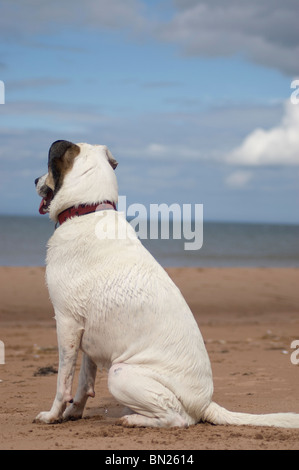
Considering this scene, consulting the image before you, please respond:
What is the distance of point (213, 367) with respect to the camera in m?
8.57

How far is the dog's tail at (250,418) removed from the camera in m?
4.91

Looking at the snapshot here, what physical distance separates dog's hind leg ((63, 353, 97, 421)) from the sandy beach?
157mm

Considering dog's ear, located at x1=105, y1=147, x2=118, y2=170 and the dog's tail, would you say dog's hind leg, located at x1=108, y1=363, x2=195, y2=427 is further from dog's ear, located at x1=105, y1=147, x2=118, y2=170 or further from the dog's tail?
dog's ear, located at x1=105, y1=147, x2=118, y2=170

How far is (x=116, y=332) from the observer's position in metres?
4.89

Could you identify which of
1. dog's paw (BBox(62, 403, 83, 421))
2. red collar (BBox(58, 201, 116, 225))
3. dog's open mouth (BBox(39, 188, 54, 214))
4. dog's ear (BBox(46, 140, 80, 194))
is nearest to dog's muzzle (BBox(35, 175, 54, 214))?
dog's open mouth (BBox(39, 188, 54, 214))

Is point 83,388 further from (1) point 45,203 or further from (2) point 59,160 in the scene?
(2) point 59,160

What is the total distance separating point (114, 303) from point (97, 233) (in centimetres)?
61

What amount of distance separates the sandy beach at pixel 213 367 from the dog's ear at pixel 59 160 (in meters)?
2.05

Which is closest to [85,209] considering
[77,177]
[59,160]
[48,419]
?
[77,177]

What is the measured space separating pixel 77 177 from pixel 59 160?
216 millimetres

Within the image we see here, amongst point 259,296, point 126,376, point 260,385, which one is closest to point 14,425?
point 126,376

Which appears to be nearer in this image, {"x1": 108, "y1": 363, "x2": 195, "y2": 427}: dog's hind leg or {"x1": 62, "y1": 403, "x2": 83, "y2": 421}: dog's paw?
{"x1": 108, "y1": 363, "x2": 195, "y2": 427}: dog's hind leg

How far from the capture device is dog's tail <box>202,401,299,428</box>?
491 centimetres

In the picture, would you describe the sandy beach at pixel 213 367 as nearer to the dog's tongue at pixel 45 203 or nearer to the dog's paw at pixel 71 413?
the dog's paw at pixel 71 413
